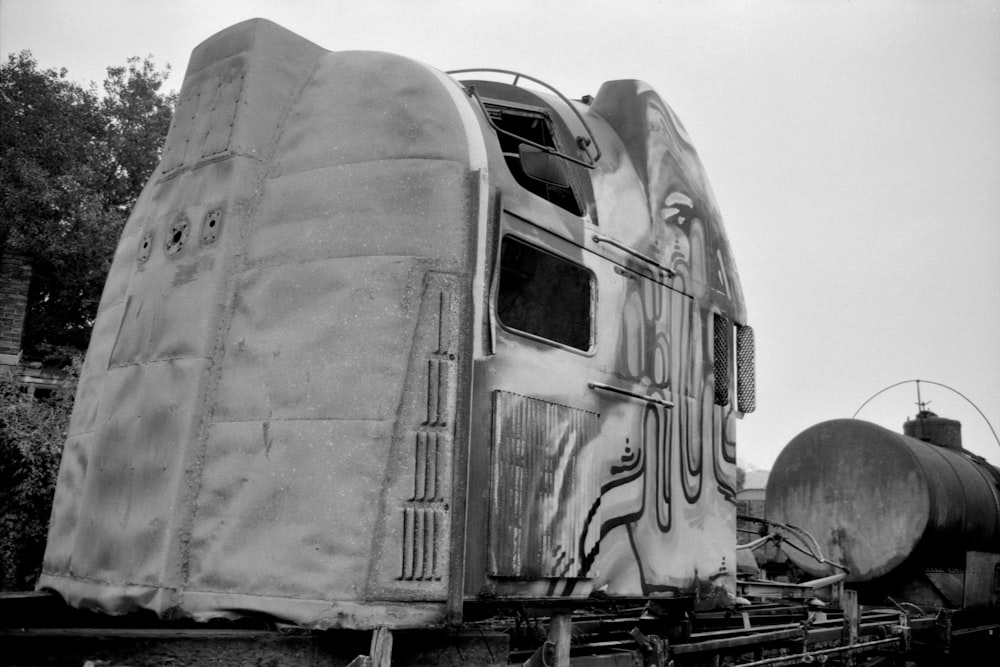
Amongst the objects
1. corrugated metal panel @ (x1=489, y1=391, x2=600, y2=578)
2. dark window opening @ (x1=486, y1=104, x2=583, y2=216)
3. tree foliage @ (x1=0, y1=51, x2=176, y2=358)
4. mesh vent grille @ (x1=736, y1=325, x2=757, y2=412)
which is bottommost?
corrugated metal panel @ (x1=489, y1=391, x2=600, y2=578)

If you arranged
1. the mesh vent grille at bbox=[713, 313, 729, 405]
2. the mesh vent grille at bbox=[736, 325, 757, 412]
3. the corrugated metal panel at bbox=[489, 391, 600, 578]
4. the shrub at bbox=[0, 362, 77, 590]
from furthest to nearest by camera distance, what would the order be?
1. the shrub at bbox=[0, 362, 77, 590]
2. the mesh vent grille at bbox=[736, 325, 757, 412]
3. the mesh vent grille at bbox=[713, 313, 729, 405]
4. the corrugated metal panel at bbox=[489, 391, 600, 578]

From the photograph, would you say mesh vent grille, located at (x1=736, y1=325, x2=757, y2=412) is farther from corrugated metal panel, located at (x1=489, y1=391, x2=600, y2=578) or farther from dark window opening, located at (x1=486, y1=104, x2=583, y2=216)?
corrugated metal panel, located at (x1=489, y1=391, x2=600, y2=578)

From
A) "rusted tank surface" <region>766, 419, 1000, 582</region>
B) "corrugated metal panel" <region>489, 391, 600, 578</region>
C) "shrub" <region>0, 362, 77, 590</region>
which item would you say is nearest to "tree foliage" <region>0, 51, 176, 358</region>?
"shrub" <region>0, 362, 77, 590</region>

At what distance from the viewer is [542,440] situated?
443cm

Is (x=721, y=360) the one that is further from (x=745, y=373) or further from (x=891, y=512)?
(x=891, y=512)

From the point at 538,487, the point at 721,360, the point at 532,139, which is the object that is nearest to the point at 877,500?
the point at 721,360

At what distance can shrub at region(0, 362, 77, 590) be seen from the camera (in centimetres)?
1326

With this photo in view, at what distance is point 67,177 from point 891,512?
17.6 metres

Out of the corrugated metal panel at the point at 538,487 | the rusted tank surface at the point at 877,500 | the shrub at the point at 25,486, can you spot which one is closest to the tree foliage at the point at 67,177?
the shrub at the point at 25,486

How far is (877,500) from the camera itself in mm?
10148

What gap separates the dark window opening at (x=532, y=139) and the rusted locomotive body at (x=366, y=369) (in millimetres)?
17

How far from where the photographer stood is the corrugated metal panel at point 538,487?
4156mm

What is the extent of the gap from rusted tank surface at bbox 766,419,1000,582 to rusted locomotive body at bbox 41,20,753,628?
5525 mm

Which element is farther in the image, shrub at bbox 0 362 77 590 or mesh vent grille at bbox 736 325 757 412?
shrub at bbox 0 362 77 590
